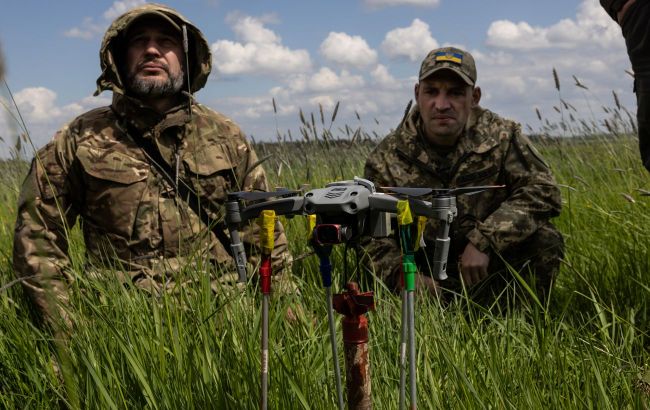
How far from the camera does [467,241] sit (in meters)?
4.18

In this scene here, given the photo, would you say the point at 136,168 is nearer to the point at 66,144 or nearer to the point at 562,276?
the point at 66,144

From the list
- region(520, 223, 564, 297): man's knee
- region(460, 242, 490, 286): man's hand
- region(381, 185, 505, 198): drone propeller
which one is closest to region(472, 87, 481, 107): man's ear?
region(520, 223, 564, 297): man's knee

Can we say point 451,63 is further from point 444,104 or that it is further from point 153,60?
point 153,60

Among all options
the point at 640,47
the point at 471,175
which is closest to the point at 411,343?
the point at 640,47

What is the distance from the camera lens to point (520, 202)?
4.04m

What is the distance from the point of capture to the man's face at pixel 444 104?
410cm

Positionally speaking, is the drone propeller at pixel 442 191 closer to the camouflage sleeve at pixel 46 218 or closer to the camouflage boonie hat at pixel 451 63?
the camouflage sleeve at pixel 46 218

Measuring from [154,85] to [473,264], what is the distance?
2.00 m

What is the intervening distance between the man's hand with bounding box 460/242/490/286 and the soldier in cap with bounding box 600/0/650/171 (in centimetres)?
172

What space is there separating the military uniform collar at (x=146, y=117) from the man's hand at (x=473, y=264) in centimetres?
173

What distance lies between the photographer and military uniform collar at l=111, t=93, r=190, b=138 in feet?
11.9

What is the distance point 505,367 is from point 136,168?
2228 mm

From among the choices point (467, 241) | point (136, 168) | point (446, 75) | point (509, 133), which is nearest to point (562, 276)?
point (467, 241)

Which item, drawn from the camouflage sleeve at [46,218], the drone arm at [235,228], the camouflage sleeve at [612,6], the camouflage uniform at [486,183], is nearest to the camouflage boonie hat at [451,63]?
the camouflage uniform at [486,183]
